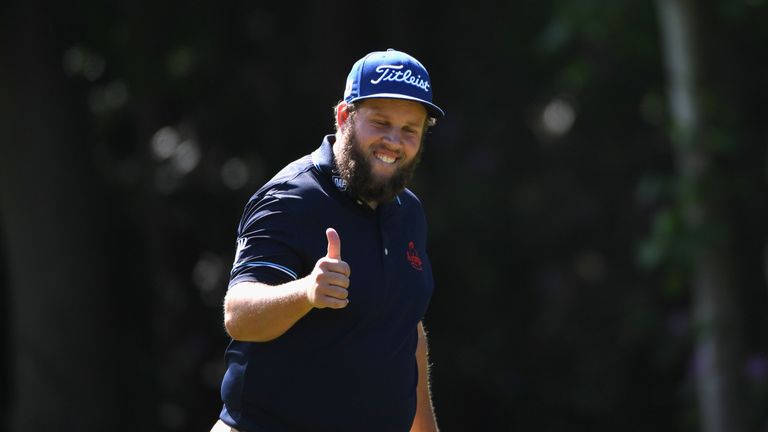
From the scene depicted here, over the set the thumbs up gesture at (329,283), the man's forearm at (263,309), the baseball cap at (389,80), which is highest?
the baseball cap at (389,80)

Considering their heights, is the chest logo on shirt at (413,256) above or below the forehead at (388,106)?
below

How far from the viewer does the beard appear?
345cm

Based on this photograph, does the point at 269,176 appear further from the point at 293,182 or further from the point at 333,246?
the point at 333,246

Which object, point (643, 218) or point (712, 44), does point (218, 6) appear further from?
point (712, 44)

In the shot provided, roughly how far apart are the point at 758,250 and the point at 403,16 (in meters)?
4.05

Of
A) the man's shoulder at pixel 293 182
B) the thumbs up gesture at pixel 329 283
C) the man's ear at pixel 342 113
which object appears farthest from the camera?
the man's ear at pixel 342 113

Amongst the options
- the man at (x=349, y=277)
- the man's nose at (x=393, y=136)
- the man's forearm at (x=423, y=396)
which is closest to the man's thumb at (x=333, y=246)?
the man at (x=349, y=277)

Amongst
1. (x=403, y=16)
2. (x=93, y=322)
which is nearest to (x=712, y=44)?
(x=403, y=16)

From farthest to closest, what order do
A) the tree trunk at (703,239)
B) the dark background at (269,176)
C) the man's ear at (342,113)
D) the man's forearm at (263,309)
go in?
the dark background at (269,176), the tree trunk at (703,239), the man's ear at (342,113), the man's forearm at (263,309)

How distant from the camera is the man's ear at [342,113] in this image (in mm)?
3529

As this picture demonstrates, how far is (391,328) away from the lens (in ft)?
11.5

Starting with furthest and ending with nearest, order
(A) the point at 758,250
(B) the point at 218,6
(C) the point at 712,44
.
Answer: (B) the point at 218,6 → (A) the point at 758,250 → (C) the point at 712,44

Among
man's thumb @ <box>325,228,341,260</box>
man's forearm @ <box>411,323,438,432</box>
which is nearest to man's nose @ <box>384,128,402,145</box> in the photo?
man's thumb @ <box>325,228,341,260</box>

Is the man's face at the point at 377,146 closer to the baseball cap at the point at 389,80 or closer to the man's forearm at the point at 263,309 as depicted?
the baseball cap at the point at 389,80
